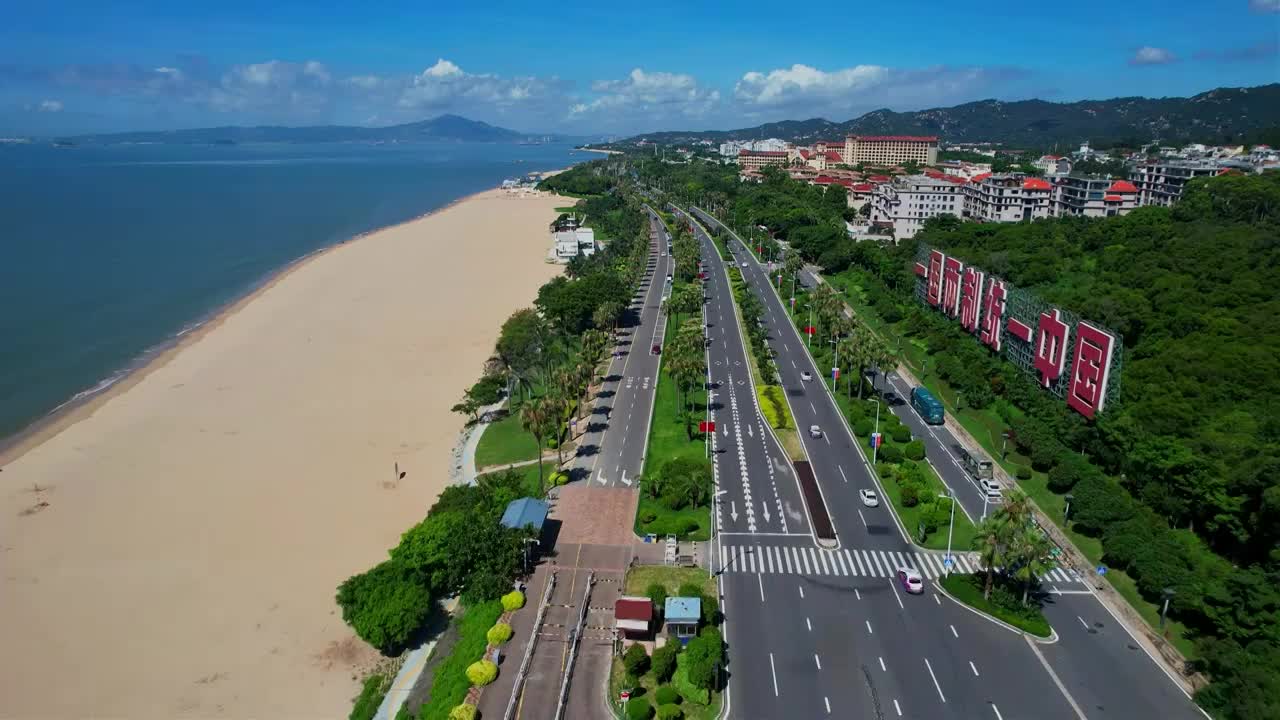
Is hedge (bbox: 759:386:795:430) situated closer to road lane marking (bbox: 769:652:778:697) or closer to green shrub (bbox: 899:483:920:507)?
green shrub (bbox: 899:483:920:507)

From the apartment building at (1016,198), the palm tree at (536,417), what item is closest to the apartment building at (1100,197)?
the apartment building at (1016,198)

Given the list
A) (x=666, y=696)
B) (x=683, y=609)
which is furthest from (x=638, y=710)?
(x=683, y=609)

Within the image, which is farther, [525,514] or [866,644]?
[525,514]

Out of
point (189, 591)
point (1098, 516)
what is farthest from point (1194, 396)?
point (189, 591)

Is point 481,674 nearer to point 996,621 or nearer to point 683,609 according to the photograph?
point 683,609

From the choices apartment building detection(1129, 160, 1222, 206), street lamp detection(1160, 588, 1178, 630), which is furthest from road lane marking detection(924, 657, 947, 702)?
apartment building detection(1129, 160, 1222, 206)
